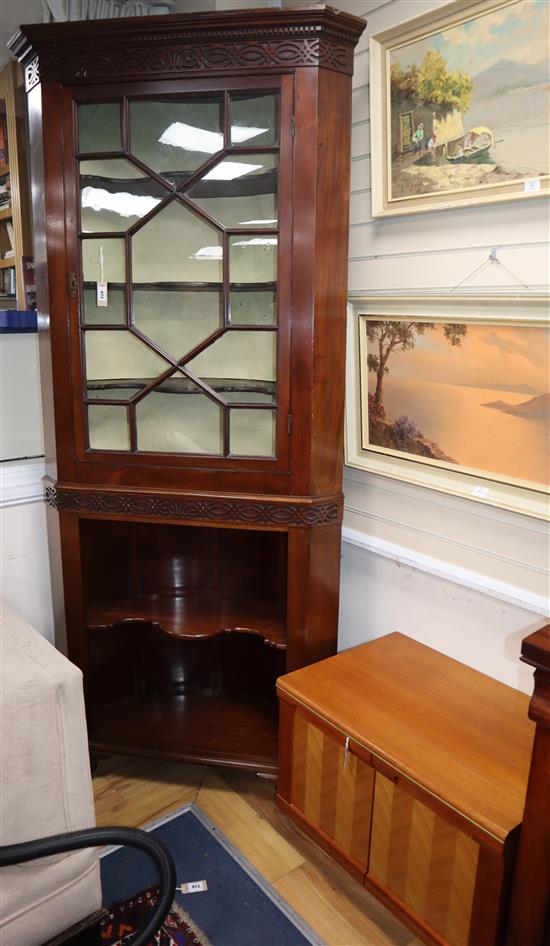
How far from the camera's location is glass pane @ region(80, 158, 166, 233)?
1.65 m

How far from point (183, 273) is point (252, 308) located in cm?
21

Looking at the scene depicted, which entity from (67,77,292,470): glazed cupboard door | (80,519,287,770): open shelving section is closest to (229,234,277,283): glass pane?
(67,77,292,470): glazed cupboard door

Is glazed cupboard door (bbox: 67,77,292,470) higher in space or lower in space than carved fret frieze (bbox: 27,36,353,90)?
lower

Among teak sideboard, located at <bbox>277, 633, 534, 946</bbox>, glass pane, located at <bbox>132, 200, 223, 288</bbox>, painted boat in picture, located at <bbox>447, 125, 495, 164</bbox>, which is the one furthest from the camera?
glass pane, located at <bbox>132, 200, 223, 288</bbox>

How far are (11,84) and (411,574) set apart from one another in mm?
1867

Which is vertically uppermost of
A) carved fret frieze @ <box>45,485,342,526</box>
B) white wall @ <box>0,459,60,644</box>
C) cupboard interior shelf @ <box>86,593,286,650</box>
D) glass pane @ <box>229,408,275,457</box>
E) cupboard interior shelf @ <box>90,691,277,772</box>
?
glass pane @ <box>229,408,275,457</box>

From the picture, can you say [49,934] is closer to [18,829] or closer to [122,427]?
[18,829]

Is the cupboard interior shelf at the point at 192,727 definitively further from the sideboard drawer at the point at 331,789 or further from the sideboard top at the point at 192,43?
the sideboard top at the point at 192,43

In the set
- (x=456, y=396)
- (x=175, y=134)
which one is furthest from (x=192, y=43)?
(x=456, y=396)

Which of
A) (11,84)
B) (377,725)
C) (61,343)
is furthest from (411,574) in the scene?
(11,84)

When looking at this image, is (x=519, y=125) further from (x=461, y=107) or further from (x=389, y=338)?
(x=389, y=338)

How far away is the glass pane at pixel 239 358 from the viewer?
5.54 feet

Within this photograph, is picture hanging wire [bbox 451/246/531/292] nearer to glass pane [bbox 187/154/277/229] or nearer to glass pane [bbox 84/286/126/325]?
glass pane [bbox 187/154/277/229]

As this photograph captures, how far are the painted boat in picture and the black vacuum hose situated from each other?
147 cm
